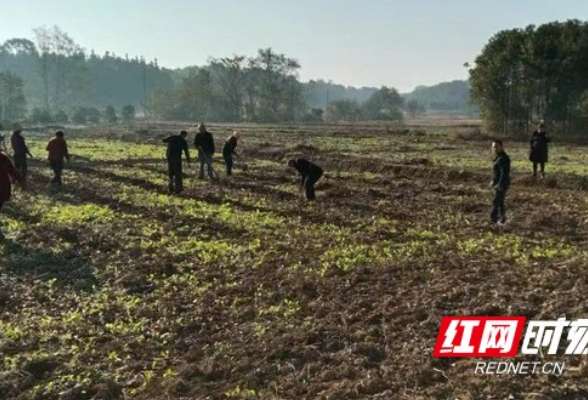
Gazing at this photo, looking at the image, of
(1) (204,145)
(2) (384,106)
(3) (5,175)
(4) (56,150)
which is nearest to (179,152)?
(1) (204,145)

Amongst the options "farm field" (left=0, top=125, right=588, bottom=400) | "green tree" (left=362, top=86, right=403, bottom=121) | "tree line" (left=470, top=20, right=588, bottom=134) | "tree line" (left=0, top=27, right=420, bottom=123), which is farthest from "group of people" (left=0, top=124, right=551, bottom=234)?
"green tree" (left=362, top=86, right=403, bottom=121)

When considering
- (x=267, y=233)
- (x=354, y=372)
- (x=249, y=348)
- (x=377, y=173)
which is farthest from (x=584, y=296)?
(x=377, y=173)

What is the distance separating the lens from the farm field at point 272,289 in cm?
565

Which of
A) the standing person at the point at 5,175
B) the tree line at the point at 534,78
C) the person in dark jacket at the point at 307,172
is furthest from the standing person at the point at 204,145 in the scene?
the tree line at the point at 534,78

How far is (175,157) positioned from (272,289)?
834 cm

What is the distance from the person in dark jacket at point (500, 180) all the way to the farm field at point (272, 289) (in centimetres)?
44

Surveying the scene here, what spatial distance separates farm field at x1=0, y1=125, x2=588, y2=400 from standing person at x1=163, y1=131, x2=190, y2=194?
1.94 ft

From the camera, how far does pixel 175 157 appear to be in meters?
15.4

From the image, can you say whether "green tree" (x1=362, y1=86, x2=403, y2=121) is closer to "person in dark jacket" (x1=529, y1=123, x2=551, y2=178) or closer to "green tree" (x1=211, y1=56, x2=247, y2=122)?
"green tree" (x1=211, y1=56, x2=247, y2=122)

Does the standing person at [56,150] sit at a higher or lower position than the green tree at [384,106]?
lower

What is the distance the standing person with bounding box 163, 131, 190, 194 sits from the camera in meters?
15.4

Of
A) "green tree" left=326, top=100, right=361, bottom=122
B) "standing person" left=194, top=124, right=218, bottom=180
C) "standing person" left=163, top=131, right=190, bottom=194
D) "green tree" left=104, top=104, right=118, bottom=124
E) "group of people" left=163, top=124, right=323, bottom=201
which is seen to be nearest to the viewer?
"group of people" left=163, top=124, right=323, bottom=201

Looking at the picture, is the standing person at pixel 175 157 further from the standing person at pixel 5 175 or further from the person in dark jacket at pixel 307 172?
the standing person at pixel 5 175

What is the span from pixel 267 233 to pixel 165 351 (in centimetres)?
504
